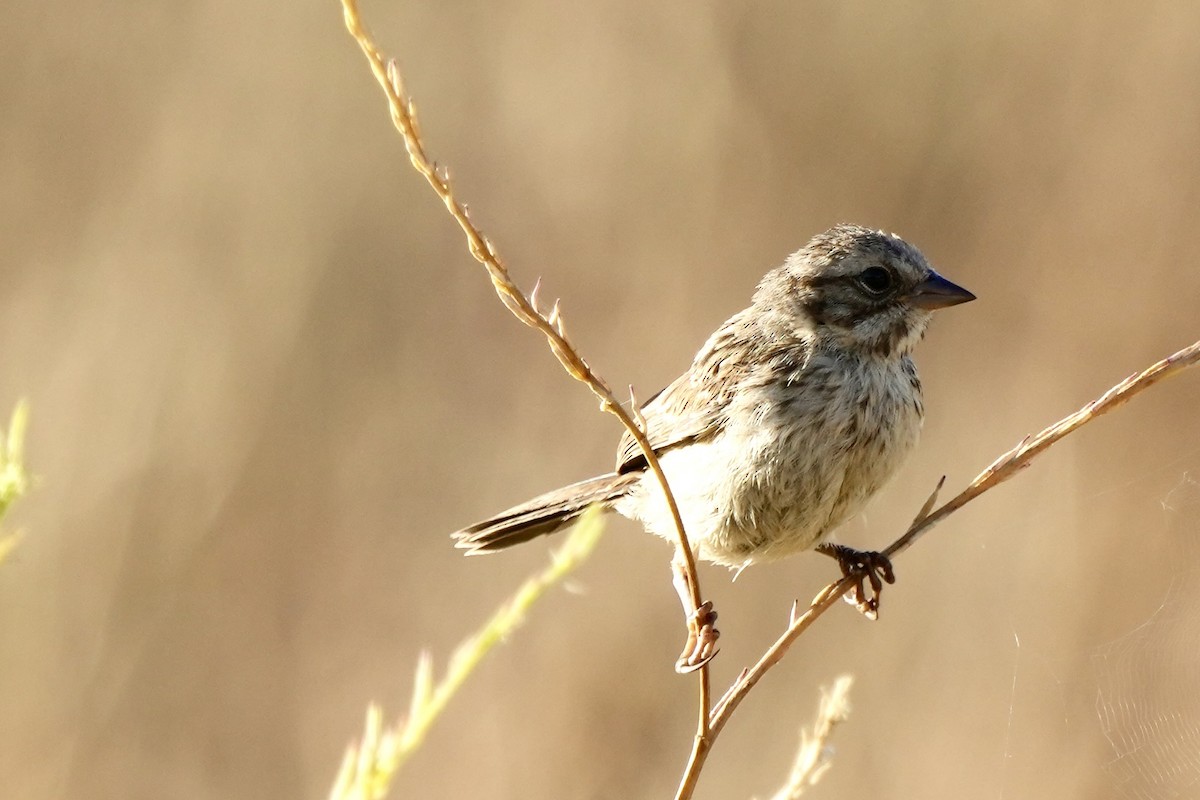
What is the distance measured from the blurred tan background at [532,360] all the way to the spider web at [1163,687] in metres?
0.05

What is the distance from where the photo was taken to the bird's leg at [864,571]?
3.42m

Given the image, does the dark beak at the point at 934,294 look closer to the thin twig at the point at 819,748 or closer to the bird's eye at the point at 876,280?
the bird's eye at the point at 876,280

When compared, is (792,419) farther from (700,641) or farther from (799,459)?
(700,641)

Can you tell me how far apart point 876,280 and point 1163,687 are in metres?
1.61

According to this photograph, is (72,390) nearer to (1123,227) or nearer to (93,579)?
(93,579)

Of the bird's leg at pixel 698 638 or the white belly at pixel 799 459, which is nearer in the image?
the bird's leg at pixel 698 638

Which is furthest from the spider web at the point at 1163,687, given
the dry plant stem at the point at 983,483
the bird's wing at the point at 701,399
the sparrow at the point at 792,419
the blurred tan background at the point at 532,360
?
the dry plant stem at the point at 983,483

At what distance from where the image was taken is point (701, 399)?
4.05 metres

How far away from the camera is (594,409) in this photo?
19.7 feet

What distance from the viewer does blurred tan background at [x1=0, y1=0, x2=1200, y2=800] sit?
5.23 metres

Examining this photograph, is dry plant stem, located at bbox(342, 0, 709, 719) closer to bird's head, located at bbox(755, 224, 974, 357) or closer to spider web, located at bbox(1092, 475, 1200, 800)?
bird's head, located at bbox(755, 224, 974, 357)

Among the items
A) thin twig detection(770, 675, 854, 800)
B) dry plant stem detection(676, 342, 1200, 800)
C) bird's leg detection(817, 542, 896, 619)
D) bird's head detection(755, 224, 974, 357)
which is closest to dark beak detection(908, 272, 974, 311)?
bird's head detection(755, 224, 974, 357)

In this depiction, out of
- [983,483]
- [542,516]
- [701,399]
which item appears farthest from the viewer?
[542,516]

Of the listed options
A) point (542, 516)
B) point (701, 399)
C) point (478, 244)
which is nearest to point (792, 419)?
point (701, 399)
